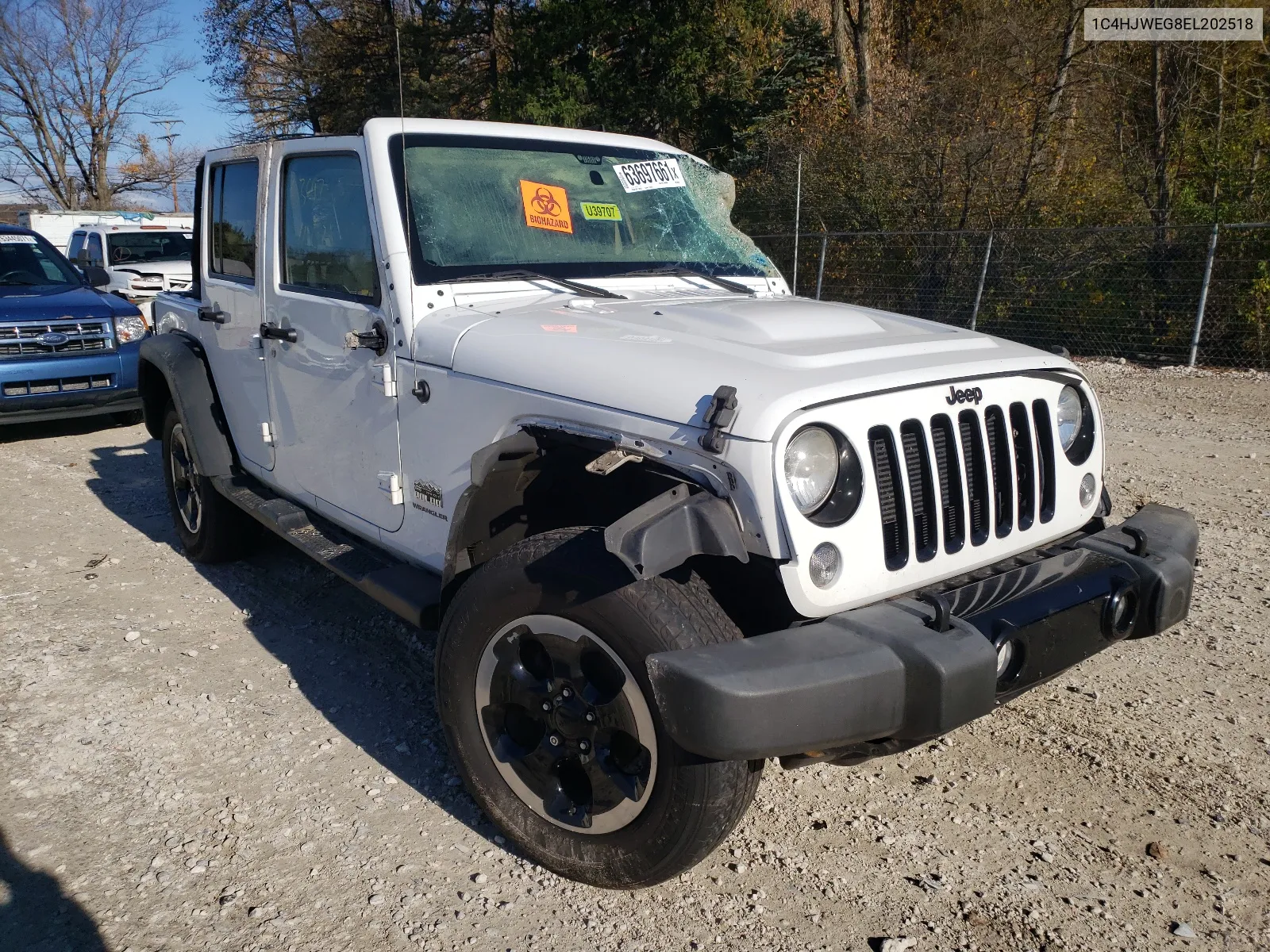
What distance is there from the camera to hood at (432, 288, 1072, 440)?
2.54 m

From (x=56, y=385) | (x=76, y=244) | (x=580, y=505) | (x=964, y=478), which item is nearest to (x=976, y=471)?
(x=964, y=478)

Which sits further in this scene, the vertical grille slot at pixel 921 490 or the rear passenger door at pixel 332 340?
the rear passenger door at pixel 332 340

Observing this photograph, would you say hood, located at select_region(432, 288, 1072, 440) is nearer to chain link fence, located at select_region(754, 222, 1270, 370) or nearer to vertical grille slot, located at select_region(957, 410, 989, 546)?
vertical grille slot, located at select_region(957, 410, 989, 546)

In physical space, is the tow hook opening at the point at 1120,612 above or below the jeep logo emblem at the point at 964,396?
below

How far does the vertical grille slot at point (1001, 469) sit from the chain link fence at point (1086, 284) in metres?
8.86

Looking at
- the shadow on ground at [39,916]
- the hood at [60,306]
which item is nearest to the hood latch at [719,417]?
the shadow on ground at [39,916]

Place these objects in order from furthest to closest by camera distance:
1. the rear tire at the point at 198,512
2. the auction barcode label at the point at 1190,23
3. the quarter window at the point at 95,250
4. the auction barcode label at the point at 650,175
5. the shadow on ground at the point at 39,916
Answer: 1. the quarter window at the point at 95,250
2. the auction barcode label at the point at 1190,23
3. the rear tire at the point at 198,512
4. the auction barcode label at the point at 650,175
5. the shadow on ground at the point at 39,916

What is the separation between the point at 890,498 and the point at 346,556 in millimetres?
2194

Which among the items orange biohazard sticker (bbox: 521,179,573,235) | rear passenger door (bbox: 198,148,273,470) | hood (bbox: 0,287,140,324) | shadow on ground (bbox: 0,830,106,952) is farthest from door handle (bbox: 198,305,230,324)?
hood (bbox: 0,287,140,324)

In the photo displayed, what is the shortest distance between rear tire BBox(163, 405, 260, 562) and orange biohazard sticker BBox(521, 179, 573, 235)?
91.9 inches

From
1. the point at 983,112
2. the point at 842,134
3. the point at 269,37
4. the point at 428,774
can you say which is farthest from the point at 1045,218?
the point at 269,37

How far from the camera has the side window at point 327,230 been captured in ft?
A: 11.8

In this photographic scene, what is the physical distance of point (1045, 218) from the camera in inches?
542

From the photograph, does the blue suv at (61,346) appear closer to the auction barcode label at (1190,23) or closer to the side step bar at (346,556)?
the side step bar at (346,556)
